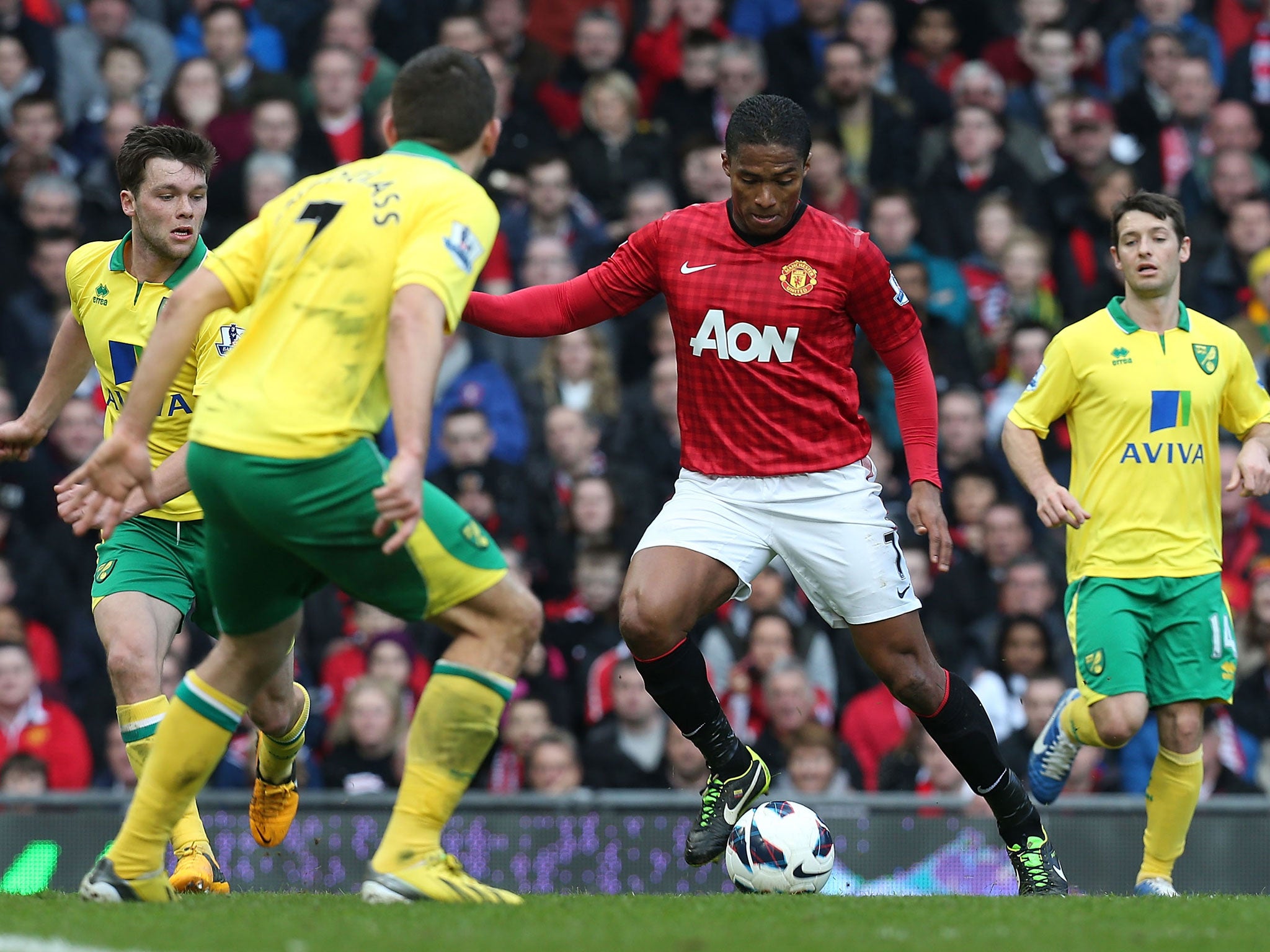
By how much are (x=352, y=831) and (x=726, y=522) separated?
3.16 m

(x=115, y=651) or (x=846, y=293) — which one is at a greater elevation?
(x=846, y=293)

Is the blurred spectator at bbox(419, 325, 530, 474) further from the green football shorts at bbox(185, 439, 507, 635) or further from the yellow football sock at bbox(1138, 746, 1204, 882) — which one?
the green football shorts at bbox(185, 439, 507, 635)

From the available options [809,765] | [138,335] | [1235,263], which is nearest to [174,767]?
[138,335]

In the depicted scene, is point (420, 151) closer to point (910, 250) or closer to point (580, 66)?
point (910, 250)

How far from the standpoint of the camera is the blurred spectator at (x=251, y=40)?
1342cm

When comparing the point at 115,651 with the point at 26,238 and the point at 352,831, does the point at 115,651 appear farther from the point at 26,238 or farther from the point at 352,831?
the point at 26,238

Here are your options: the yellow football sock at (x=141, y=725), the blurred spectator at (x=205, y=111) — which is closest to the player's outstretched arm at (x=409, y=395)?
the yellow football sock at (x=141, y=725)

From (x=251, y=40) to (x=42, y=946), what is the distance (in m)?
10.2

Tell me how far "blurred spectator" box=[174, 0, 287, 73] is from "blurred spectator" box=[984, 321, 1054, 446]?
19.3ft

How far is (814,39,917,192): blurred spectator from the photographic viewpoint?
12938 millimetres

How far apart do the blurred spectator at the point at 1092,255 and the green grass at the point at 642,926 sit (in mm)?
6981

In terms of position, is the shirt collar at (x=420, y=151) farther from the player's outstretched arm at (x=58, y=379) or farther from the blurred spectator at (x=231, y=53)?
the blurred spectator at (x=231, y=53)

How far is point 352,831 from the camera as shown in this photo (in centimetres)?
877

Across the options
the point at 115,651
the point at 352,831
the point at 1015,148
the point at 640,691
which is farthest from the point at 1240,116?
the point at 115,651
